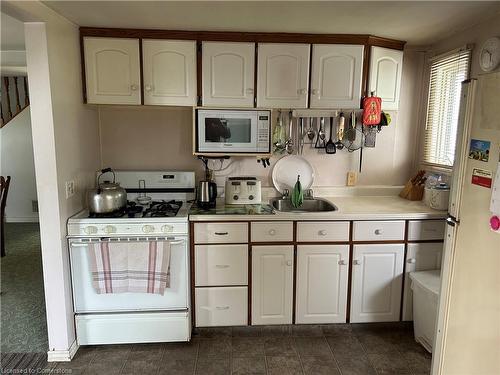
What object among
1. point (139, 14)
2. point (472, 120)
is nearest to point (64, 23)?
point (139, 14)

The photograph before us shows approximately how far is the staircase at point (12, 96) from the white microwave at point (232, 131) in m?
3.71

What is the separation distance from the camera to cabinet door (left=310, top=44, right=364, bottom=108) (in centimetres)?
247

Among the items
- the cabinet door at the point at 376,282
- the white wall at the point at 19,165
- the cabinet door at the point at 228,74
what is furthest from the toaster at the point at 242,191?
the white wall at the point at 19,165

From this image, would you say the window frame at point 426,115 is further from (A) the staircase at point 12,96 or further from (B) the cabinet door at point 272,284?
(A) the staircase at point 12,96

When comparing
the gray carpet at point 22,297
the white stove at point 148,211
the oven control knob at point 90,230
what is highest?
the white stove at point 148,211

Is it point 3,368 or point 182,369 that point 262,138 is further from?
point 3,368

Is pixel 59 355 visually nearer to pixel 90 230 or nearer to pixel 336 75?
pixel 90 230

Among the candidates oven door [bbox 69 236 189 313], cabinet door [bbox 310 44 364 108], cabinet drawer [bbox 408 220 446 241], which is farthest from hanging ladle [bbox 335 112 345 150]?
oven door [bbox 69 236 189 313]

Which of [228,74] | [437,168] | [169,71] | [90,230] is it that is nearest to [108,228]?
[90,230]

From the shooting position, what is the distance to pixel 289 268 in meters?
2.39

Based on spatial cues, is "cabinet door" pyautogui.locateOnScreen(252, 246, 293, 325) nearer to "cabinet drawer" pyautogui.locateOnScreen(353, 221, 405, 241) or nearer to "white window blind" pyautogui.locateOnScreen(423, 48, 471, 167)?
"cabinet drawer" pyautogui.locateOnScreen(353, 221, 405, 241)

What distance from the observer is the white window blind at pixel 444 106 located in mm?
2488

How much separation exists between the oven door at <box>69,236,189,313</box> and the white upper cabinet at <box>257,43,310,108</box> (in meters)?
1.18

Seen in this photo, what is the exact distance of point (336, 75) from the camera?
2.50 metres
